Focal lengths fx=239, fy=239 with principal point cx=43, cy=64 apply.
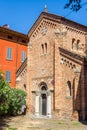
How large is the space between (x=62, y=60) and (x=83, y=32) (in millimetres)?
5602

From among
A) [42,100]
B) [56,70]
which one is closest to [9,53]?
[42,100]

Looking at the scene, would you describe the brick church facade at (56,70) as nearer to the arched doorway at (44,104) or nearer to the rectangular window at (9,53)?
the arched doorway at (44,104)

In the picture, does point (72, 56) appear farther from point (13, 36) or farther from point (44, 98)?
point (13, 36)

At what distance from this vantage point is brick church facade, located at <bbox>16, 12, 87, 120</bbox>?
23.9m

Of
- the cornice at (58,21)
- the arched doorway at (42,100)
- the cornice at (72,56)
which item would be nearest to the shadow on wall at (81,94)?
the cornice at (72,56)

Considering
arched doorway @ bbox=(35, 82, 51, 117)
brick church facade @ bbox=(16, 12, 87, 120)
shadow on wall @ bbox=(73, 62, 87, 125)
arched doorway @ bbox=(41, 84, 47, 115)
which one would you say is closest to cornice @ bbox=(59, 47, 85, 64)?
brick church facade @ bbox=(16, 12, 87, 120)

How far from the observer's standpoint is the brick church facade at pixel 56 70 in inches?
942

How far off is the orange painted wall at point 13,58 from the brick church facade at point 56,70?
3.31ft

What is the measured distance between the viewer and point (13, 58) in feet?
104

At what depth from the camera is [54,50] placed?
26688 millimetres

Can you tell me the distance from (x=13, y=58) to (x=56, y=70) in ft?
26.8

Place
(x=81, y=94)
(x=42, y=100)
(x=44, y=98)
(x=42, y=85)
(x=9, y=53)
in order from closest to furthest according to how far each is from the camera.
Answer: (x=81, y=94) < (x=44, y=98) < (x=42, y=100) < (x=42, y=85) < (x=9, y=53)

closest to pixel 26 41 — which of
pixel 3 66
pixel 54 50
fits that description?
pixel 3 66

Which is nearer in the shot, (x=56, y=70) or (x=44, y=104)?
(x=56, y=70)
